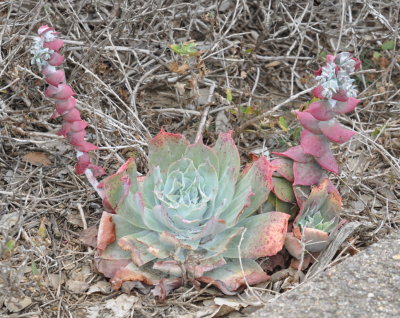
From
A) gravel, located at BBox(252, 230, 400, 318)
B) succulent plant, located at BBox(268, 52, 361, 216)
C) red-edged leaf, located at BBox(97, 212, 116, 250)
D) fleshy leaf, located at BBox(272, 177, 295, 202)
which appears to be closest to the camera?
gravel, located at BBox(252, 230, 400, 318)

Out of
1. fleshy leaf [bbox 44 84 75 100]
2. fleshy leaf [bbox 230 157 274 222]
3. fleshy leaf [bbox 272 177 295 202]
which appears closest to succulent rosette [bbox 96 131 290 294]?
fleshy leaf [bbox 230 157 274 222]

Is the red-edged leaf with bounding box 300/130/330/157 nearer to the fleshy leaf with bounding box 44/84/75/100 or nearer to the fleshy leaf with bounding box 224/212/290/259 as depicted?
the fleshy leaf with bounding box 224/212/290/259

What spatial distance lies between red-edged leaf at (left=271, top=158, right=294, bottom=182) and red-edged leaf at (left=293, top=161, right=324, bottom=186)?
0.04 metres

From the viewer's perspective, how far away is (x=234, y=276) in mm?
2213

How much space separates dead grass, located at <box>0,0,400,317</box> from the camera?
231 centimetres

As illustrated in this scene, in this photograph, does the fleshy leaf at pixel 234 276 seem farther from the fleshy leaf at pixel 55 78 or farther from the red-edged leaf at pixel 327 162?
the fleshy leaf at pixel 55 78

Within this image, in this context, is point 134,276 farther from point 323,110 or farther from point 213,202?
point 323,110

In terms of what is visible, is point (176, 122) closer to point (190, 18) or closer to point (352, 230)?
point (190, 18)

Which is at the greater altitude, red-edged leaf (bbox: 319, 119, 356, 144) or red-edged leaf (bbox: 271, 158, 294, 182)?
red-edged leaf (bbox: 319, 119, 356, 144)

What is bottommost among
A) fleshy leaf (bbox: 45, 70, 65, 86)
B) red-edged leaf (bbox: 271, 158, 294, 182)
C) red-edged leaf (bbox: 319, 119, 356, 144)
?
red-edged leaf (bbox: 271, 158, 294, 182)

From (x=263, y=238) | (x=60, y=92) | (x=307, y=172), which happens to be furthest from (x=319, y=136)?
(x=60, y=92)

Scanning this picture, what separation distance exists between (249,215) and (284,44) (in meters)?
1.50

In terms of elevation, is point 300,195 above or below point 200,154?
below

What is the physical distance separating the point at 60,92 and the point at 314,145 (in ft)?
2.93
